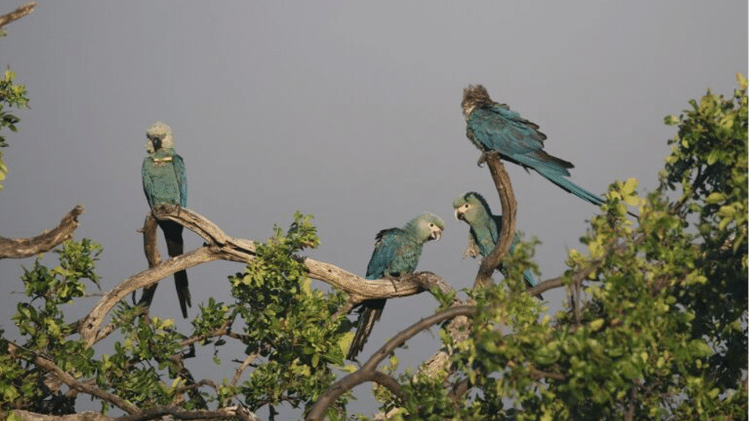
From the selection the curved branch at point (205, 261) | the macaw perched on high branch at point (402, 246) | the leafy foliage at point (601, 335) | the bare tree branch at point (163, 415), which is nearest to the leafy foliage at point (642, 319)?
the leafy foliage at point (601, 335)

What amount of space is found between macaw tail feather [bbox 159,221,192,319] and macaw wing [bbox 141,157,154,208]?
53cm

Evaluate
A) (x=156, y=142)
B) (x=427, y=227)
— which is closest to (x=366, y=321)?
(x=427, y=227)

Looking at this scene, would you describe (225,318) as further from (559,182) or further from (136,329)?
(559,182)

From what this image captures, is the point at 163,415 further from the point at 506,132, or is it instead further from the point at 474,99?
the point at 474,99

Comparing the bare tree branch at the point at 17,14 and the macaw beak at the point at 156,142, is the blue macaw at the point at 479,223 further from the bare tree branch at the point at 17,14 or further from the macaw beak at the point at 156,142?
the bare tree branch at the point at 17,14

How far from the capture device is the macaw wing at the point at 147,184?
995 cm

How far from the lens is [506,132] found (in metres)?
9.41

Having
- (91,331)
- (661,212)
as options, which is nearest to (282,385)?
(91,331)

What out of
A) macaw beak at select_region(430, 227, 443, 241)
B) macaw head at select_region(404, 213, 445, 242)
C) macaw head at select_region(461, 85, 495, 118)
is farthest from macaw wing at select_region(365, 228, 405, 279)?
macaw head at select_region(461, 85, 495, 118)

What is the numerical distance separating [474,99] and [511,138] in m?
0.78

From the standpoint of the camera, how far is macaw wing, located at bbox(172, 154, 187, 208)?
9867 mm

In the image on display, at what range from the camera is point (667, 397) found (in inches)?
205

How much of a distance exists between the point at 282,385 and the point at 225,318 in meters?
0.91

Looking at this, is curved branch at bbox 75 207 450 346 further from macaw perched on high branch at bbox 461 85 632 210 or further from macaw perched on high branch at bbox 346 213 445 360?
macaw perched on high branch at bbox 461 85 632 210
